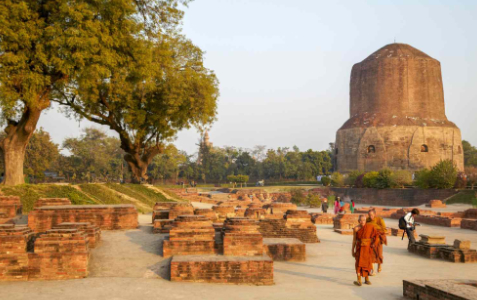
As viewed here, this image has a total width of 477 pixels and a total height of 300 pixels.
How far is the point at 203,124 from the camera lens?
16984mm

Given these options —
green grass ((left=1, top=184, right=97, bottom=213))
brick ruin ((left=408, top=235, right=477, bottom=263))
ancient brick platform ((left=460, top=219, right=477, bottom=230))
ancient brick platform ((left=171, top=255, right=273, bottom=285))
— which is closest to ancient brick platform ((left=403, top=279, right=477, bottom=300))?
ancient brick platform ((left=171, top=255, right=273, bottom=285))

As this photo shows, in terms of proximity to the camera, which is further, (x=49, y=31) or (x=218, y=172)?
(x=218, y=172)

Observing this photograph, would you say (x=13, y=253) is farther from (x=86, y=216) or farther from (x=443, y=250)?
(x=443, y=250)

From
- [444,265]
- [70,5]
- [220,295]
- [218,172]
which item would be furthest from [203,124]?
[218,172]

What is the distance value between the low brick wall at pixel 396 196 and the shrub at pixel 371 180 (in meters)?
0.52

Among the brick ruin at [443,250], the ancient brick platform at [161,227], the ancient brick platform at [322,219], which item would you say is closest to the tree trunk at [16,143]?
the ancient brick platform at [161,227]

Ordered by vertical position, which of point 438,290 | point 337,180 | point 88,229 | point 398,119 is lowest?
point 438,290

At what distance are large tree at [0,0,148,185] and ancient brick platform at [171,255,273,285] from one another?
768cm

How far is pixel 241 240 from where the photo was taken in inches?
223

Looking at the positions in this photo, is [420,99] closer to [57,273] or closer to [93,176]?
[93,176]

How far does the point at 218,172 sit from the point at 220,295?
51429 millimetres

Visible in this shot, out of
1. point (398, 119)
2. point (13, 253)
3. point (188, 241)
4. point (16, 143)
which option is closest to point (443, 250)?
point (188, 241)

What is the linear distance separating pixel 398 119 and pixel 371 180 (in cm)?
1136

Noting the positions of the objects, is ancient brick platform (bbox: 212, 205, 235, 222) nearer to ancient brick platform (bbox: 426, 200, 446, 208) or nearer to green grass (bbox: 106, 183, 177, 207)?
green grass (bbox: 106, 183, 177, 207)
